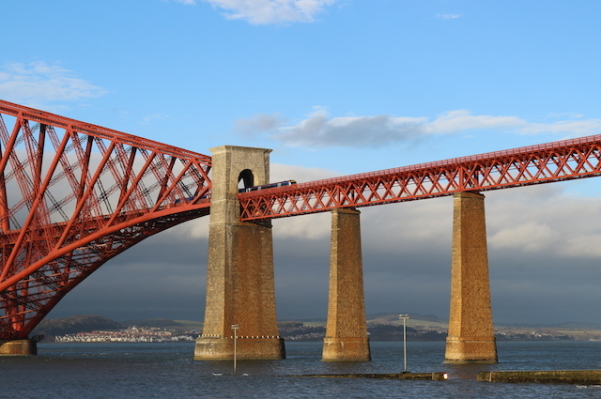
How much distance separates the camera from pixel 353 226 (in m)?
86.1

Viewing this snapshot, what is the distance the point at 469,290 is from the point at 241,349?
88.0 feet

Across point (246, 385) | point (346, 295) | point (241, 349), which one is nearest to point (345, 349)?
point (346, 295)

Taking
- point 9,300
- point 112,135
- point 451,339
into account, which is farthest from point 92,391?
point 9,300

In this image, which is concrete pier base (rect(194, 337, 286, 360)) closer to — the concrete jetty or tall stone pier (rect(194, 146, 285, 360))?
tall stone pier (rect(194, 146, 285, 360))

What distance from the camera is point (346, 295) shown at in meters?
85.2

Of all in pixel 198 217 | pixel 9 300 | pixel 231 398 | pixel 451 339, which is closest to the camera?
pixel 231 398

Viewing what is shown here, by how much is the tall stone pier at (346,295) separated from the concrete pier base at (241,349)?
9387 millimetres

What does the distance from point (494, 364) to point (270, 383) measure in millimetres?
19620

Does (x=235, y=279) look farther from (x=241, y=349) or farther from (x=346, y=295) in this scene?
(x=346, y=295)

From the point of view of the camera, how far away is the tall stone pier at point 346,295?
84.8 m

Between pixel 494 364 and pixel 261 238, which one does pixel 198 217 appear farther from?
pixel 494 364

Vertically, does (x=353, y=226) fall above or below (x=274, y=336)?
above

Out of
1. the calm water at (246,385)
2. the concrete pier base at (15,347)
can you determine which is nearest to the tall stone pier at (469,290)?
the calm water at (246,385)

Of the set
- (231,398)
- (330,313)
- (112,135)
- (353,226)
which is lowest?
(231,398)
